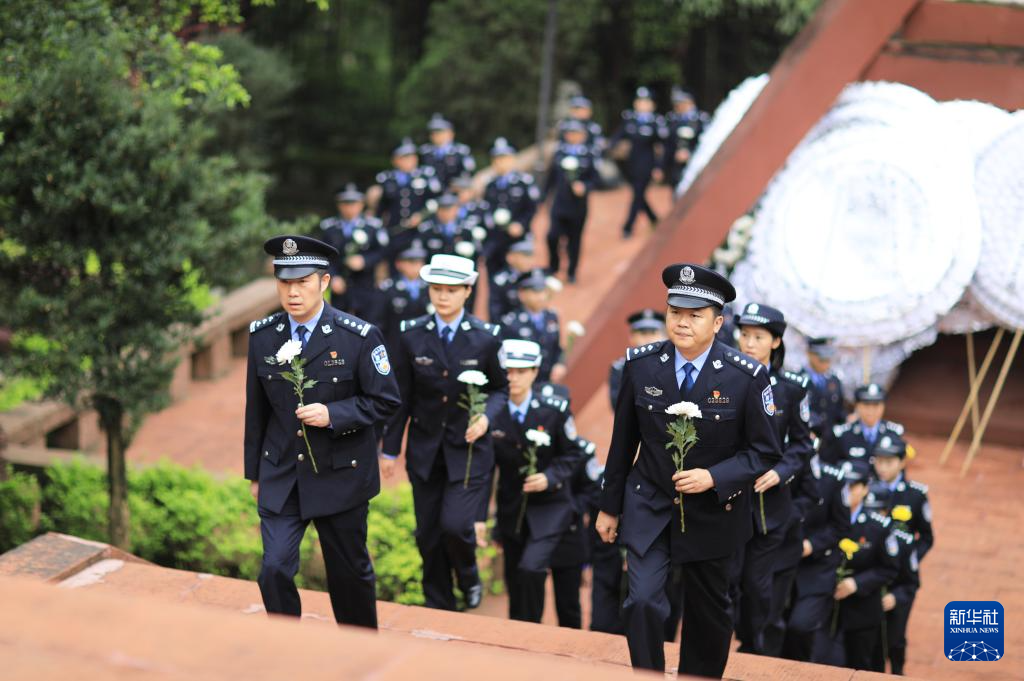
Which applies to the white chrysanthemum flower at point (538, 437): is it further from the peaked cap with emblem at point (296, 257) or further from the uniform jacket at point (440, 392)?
the peaked cap with emblem at point (296, 257)

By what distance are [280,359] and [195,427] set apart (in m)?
6.40

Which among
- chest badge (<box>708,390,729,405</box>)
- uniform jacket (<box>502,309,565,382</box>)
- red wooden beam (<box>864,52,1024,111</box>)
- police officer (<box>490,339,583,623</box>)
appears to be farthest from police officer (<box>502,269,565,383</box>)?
chest badge (<box>708,390,729,405</box>)

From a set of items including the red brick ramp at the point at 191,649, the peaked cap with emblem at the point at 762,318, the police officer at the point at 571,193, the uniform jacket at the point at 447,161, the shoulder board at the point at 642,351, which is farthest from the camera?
the uniform jacket at the point at 447,161

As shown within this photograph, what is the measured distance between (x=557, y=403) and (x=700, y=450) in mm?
2278

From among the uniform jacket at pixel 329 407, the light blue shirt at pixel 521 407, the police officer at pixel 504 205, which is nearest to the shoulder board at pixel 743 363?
the uniform jacket at pixel 329 407

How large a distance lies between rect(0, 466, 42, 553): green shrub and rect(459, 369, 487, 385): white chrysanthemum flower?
3.76 m

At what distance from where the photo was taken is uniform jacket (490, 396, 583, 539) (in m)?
7.37

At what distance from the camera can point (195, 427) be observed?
1166 centimetres

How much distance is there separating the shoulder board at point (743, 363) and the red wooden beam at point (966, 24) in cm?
608

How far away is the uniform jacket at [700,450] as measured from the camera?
204 inches

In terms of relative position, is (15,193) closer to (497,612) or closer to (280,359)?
(280,359)

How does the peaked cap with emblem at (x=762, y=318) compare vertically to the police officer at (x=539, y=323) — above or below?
above

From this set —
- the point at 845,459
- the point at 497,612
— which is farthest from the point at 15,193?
the point at 845,459

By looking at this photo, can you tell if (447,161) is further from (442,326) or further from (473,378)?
(473,378)
